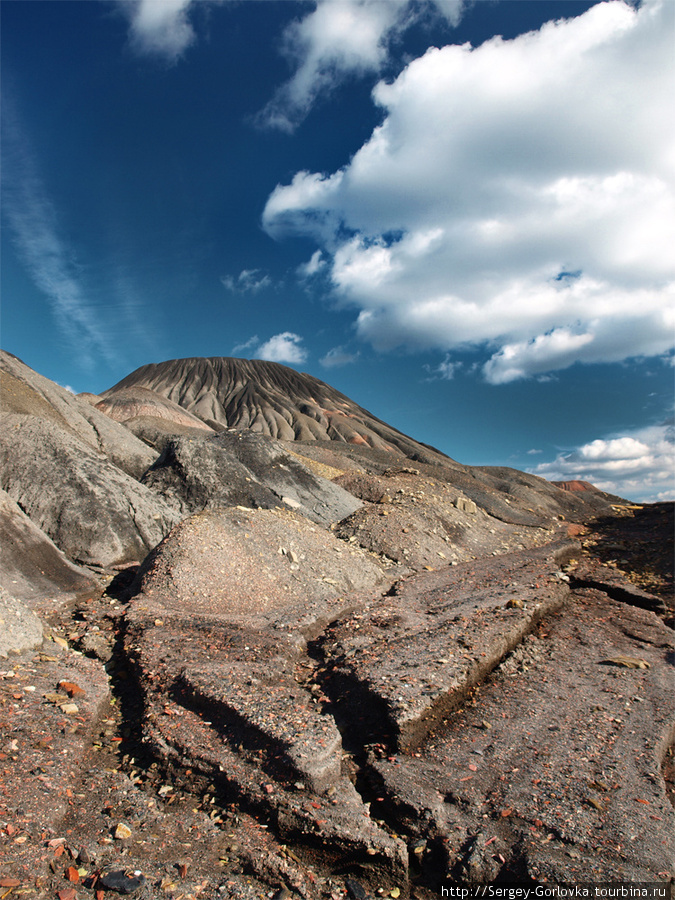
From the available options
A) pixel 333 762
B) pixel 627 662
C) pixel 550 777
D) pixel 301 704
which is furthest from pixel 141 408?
pixel 550 777

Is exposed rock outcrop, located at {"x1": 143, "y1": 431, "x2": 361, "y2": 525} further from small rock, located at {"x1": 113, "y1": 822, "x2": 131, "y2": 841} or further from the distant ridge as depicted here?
the distant ridge

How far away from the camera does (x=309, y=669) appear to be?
6.10 metres

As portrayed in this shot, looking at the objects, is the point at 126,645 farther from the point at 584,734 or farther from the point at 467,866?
the point at 584,734

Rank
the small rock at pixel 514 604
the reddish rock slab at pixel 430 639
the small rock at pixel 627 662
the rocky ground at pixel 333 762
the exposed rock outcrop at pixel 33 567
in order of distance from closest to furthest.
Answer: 1. the rocky ground at pixel 333 762
2. the reddish rock slab at pixel 430 639
3. the small rock at pixel 627 662
4. the small rock at pixel 514 604
5. the exposed rock outcrop at pixel 33 567

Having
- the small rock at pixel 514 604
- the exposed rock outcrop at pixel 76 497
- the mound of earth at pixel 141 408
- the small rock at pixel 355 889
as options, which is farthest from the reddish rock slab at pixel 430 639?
the mound of earth at pixel 141 408

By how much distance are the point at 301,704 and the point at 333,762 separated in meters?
0.92

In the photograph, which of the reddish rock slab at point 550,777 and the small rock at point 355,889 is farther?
the reddish rock slab at point 550,777

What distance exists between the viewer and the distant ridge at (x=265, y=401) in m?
67.6

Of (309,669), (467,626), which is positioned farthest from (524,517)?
(309,669)

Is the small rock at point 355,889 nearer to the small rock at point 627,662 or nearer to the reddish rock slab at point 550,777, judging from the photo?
the reddish rock slab at point 550,777

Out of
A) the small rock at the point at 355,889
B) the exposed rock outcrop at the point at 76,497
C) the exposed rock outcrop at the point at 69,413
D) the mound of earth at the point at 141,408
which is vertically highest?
the mound of earth at the point at 141,408

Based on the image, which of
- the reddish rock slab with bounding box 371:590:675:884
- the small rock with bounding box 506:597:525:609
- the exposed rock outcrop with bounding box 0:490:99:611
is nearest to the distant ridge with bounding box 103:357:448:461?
the exposed rock outcrop with bounding box 0:490:99:611

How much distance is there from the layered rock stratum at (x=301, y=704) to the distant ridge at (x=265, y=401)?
38.3m

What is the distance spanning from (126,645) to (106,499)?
535 centimetres
